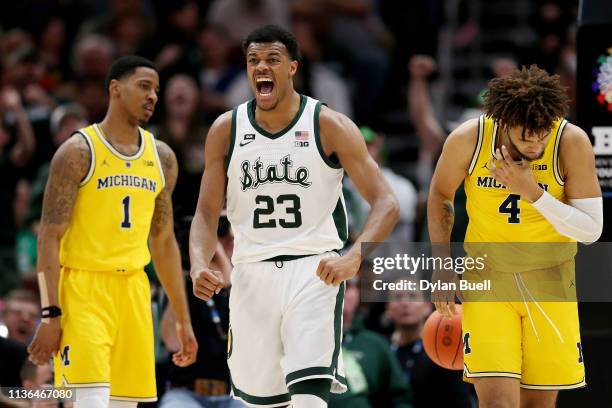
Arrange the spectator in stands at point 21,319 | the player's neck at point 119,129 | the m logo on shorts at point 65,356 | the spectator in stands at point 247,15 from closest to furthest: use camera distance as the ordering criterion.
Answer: the m logo on shorts at point 65,356 → the player's neck at point 119,129 → the spectator in stands at point 21,319 → the spectator in stands at point 247,15

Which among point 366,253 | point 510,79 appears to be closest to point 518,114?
point 510,79

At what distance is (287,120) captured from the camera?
7.79 metres

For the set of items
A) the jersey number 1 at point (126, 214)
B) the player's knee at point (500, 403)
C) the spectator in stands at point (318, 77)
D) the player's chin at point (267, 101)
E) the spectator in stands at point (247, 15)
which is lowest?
the player's knee at point (500, 403)

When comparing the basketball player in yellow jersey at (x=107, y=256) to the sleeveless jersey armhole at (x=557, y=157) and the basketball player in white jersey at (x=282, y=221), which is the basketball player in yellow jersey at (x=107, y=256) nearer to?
the basketball player in white jersey at (x=282, y=221)

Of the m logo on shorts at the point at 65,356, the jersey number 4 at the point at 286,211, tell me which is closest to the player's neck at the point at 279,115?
the jersey number 4 at the point at 286,211

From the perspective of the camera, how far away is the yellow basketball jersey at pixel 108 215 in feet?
27.1

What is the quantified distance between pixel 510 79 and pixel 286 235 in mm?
1681

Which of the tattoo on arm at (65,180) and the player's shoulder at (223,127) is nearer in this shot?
the player's shoulder at (223,127)

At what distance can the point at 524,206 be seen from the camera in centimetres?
761

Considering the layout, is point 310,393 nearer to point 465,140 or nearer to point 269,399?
point 269,399

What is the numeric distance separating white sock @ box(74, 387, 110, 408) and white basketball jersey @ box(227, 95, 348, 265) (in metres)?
1.24

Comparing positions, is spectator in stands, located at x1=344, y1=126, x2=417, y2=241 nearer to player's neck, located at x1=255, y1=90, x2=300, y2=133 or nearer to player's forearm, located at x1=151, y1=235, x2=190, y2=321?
player's forearm, located at x1=151, y1=235, x2=190, y2=321

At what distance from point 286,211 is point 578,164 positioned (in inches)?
71.6

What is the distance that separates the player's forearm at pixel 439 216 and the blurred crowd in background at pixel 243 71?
3788mm
